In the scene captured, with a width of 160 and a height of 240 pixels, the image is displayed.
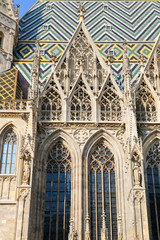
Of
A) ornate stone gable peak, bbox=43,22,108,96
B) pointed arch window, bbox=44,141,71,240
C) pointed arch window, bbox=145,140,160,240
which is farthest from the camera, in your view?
ornate stone gable peak, bbox=43,22,108,96

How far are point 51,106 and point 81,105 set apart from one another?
1349 millimetres

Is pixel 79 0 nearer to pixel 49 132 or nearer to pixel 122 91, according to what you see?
pixel 122 91

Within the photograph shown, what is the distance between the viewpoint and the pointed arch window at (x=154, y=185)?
16250mm

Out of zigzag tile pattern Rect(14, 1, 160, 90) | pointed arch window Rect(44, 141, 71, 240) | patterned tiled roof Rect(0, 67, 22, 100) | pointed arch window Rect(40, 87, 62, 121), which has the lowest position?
pointed arch window Rect(44, 141, 71, 240)

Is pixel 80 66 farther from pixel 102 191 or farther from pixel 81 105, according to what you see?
pixel 102 191

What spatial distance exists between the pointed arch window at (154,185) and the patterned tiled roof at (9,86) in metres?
6.84

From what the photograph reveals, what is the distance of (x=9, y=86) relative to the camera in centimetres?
2036

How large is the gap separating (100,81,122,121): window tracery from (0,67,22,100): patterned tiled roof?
13.5 ft

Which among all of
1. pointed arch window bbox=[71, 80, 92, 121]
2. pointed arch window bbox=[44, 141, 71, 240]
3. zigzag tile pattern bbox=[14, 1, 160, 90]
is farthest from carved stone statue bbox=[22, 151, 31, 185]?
zigzag tile pattern bbox=[14, 1, 160, 90]

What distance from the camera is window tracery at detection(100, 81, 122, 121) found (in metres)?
18.4

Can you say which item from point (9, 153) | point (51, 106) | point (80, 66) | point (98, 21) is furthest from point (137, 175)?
point (98, 21)

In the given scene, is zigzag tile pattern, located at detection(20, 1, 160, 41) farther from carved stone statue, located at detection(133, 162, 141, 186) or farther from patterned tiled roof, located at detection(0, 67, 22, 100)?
carved stone statue, located at detection(133, 162, 141, 186)

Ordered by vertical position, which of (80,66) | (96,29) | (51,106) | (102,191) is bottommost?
(102,191)

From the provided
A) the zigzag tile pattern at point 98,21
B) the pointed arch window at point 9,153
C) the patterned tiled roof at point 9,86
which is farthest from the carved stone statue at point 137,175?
the zigzag tile pattern at point 98,21
